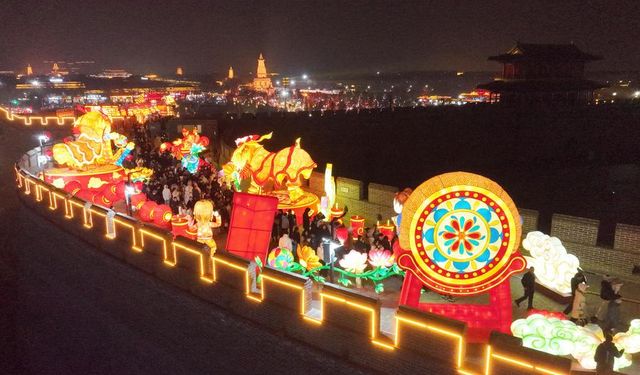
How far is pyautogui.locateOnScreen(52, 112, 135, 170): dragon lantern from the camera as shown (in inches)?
653

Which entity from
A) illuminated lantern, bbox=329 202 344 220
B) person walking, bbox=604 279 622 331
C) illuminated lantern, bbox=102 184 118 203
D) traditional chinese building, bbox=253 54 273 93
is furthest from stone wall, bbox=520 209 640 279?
traditional chinese building, bbox=253 54 273 93

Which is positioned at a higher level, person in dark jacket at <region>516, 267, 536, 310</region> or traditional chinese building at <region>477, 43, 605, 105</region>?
traditional chinese building at <region>477, 43, 605, 105</region>

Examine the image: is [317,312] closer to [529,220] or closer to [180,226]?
[180,226]

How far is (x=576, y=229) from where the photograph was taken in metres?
11.7

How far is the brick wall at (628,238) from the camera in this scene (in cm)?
1091

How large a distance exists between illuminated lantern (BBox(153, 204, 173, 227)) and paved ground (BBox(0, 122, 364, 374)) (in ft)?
5.88

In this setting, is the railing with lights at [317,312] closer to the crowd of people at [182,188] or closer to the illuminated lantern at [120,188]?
the crowd of people at [182,188]

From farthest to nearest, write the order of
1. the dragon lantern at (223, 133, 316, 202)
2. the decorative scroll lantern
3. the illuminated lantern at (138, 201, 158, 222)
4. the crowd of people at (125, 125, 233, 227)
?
the crowd of people at (125, 125, 233, 227)
the dragon lantern at (223, 133, 316, 202)
the illuminated lantern at (138, 201, 158, 222)
the decorative scroll lantern

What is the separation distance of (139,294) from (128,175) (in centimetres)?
740

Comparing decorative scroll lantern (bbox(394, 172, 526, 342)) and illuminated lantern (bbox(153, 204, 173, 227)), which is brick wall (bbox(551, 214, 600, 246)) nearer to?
decorative scroll lantern (bbox(394, 172, 526, 342))

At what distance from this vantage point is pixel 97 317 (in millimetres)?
12836

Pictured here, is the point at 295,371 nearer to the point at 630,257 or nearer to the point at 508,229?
the point at 508,229

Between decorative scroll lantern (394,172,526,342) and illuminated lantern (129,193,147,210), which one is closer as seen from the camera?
decorative scroll lantern (394,172,526,342)

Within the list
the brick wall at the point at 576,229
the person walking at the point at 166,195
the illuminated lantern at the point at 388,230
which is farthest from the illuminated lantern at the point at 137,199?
the brick wall at the point at 576,229
